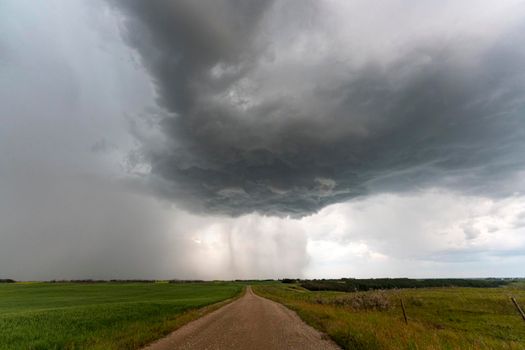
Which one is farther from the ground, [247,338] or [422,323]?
[422,323]

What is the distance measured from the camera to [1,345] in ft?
55.8

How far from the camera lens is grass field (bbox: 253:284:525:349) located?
1417 centimetres

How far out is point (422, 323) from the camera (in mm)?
27312

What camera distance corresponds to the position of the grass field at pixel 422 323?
14.2m

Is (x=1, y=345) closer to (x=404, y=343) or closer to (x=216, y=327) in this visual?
(x=216, y=327)

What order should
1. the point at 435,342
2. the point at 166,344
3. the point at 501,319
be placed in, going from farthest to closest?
the point at 501,319
the point at 166,344
the point at 435,342

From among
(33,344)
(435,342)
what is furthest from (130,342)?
(435,342)

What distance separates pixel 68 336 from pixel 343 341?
667 inches

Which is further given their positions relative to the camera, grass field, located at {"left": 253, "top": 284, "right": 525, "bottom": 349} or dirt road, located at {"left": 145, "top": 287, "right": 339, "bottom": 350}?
grass field, located at {"left": 253, "top": 284, "right": 525, "bottom": 349}

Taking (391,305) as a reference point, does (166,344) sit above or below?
below

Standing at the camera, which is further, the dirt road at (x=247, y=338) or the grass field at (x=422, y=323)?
the grass field at (x=422, y=323)

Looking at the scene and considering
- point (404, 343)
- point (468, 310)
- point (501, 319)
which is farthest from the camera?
point (468, 310)

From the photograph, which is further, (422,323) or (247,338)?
(422,323)

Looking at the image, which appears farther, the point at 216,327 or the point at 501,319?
the point at 501,319
